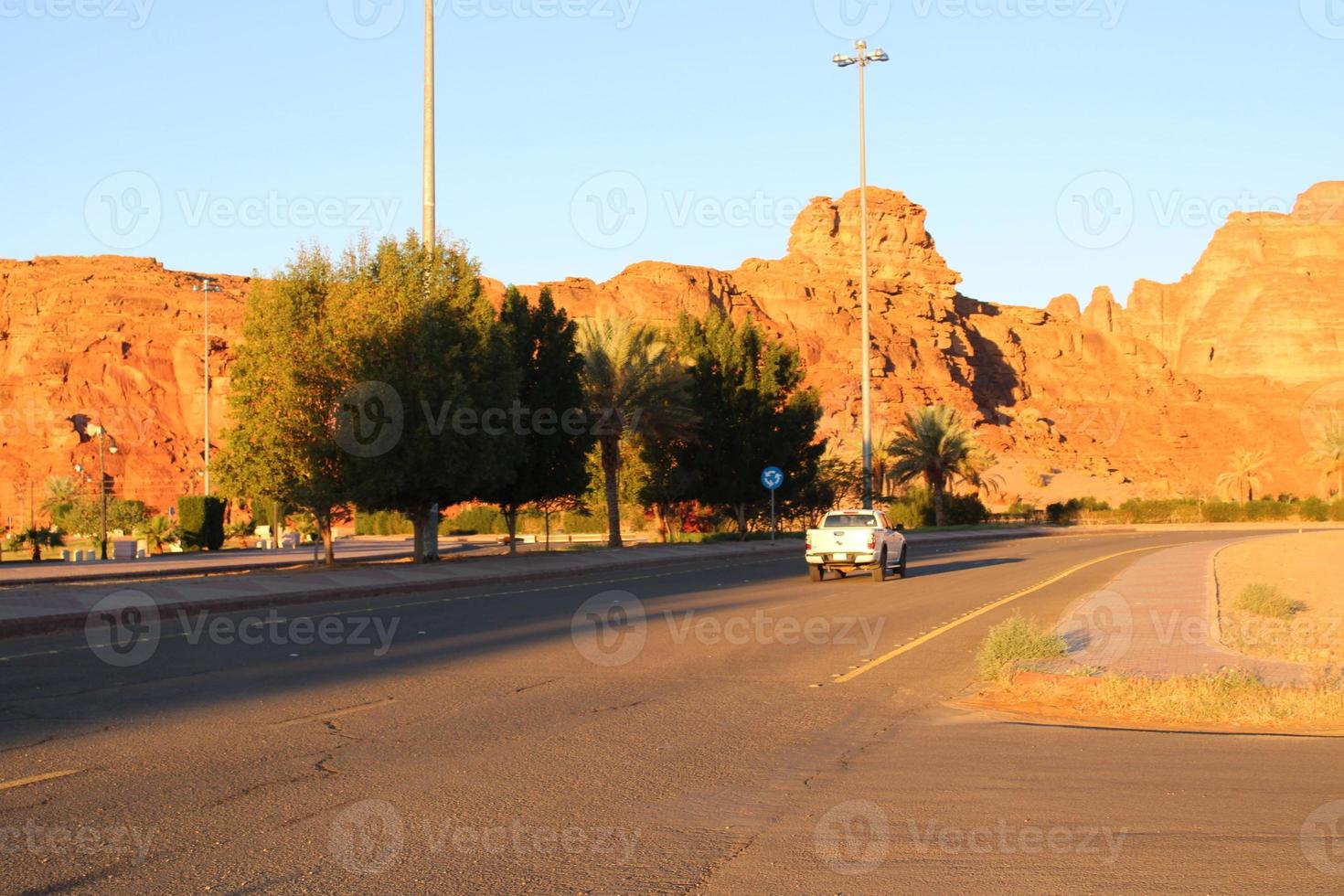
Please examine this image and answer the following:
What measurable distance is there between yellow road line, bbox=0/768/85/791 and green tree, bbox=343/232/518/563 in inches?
860

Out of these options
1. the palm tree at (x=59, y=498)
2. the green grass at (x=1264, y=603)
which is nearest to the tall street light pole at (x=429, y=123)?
the green grass at (x=1264, y=603)

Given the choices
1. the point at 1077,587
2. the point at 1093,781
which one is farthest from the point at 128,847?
the point at 1077,587

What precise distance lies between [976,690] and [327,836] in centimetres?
720

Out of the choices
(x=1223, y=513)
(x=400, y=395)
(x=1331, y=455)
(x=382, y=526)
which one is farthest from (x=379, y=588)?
(x=1331, y=455)

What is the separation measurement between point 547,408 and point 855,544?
14686mm

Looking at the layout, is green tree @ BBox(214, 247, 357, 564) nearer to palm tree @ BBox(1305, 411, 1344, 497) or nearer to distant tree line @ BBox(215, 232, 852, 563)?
distant tree line @ BBox(215, 232, 852, 563)

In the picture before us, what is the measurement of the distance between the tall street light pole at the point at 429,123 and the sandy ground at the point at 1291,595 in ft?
64.3

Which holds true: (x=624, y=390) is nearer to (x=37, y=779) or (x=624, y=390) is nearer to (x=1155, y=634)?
(x=1155, y=634)

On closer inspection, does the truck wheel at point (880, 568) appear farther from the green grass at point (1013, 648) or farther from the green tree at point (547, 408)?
the green tree at point (547, 408)

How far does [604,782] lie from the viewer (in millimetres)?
7793

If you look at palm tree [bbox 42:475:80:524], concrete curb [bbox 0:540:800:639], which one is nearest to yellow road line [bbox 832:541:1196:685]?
concrete curb [bbox 0:540:800:639]

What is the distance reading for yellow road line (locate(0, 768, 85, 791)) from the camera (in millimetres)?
7457

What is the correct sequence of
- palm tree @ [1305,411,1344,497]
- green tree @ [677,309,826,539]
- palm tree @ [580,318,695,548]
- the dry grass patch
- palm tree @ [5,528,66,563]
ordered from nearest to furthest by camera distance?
the dry grass patch < palm tree @ [5,528,66,563] < palm tree @ [580,318,695,548] < green tree @ [677,309,826,539] < palm tree @ [1305,411,1344,497]

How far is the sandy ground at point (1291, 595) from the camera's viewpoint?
14492mm
